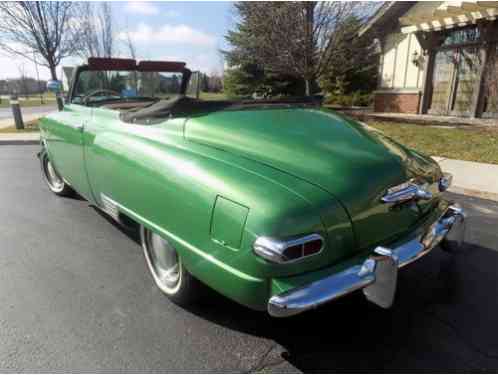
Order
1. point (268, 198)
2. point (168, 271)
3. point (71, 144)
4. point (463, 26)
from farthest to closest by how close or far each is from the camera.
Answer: point (463, 26) → point (71, 144) → point (168, 271) → point (268, 198)

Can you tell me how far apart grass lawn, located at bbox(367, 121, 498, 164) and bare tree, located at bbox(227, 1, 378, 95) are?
3381 millimetres

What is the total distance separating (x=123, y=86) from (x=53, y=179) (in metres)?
1.71

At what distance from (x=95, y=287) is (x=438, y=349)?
2.35 metres

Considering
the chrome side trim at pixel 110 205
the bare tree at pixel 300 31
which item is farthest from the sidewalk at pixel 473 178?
the bare tree at pixel 300 31

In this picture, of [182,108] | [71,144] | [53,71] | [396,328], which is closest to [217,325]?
[396,328]

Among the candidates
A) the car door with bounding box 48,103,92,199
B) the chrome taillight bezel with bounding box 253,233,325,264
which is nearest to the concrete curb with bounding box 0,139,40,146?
the car door with bounding box 48,103,92,199

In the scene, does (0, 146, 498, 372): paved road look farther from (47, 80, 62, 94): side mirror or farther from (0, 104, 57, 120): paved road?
(0, 104, 57, 120): paved road

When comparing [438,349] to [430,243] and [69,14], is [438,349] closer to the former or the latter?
[430,243]

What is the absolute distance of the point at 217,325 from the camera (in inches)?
87.3

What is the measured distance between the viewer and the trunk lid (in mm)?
1869

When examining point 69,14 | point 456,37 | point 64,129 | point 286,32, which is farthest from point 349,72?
point 64,129

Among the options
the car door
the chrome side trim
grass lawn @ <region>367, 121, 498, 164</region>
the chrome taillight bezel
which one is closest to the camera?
the chrome taillight bezel

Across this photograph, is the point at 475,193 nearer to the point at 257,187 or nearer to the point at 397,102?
the point at 257,187

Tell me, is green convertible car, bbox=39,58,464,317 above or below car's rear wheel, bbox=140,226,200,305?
above
